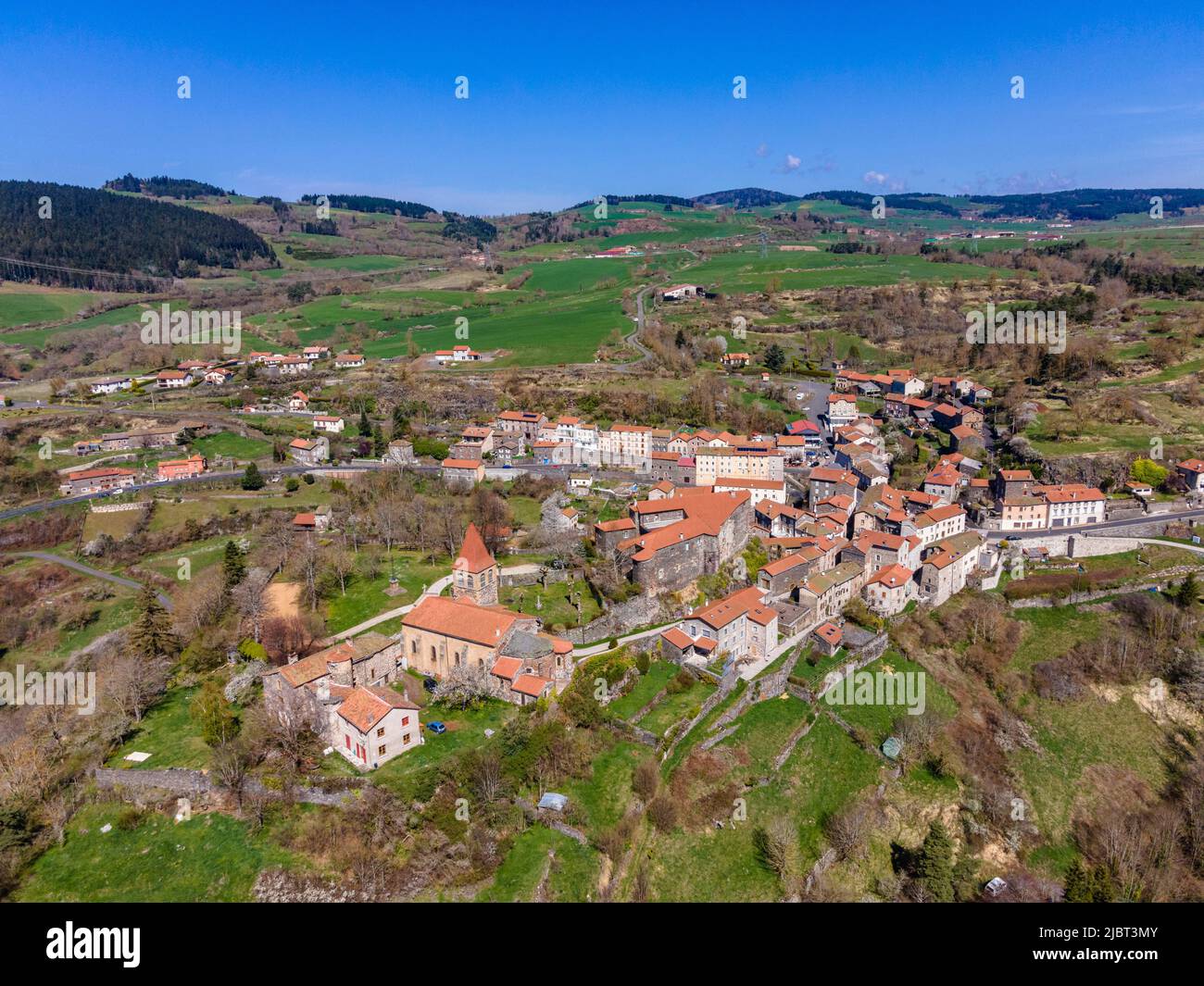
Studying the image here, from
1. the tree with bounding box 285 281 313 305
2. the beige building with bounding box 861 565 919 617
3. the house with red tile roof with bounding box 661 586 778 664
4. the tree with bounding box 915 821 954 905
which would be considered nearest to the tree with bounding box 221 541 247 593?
the house with red tile roof with bounding box 661 586 778 664

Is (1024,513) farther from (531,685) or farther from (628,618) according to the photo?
(531,685)

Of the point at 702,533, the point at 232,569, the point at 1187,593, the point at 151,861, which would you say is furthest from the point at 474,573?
the point at 1187,593

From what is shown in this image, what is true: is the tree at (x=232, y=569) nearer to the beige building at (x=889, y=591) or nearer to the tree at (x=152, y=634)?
the tree at (x=152, y=634)

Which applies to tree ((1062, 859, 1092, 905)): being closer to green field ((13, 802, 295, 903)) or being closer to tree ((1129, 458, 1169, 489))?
green field ((13, 802, 295, 903))

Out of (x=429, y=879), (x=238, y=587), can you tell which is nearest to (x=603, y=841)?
(x=429, y=879)
